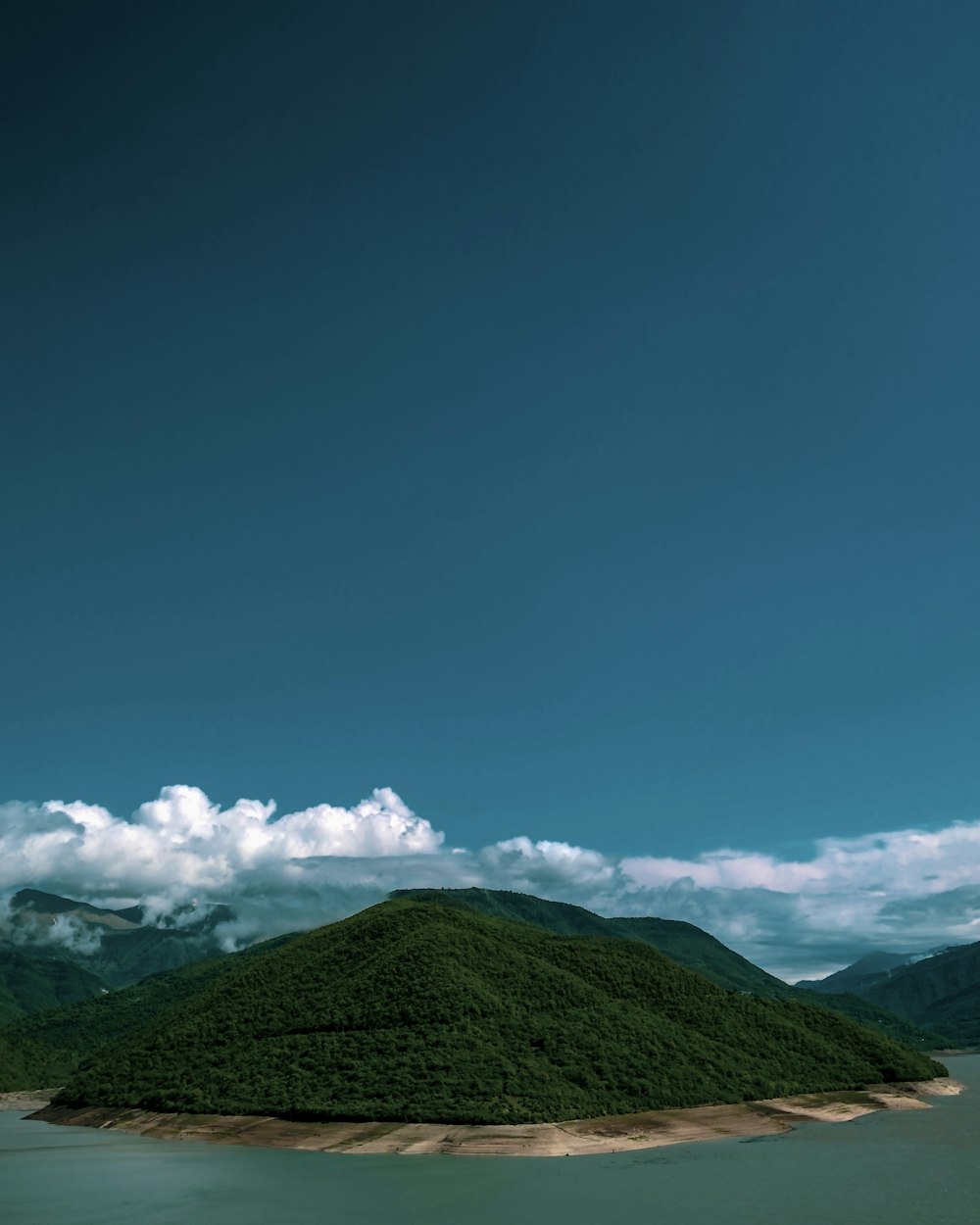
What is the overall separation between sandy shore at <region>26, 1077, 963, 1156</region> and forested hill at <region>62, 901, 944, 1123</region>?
1.69 m

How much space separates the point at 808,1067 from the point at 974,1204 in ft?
223

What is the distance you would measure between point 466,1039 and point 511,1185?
116 feet

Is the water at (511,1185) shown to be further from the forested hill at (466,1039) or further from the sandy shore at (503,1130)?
the forested hill at (466,1039)

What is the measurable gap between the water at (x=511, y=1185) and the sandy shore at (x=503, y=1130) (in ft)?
9.19

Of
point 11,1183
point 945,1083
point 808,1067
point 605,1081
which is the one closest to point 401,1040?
point 605,1081

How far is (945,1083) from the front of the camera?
141125 millimetres

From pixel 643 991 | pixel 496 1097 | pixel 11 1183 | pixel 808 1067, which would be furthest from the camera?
pixel 643 991

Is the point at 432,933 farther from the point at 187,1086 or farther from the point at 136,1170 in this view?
the point at 136,1170

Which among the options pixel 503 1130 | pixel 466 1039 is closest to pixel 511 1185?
pixel 503 1130

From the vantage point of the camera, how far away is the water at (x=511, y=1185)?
58.0 metres

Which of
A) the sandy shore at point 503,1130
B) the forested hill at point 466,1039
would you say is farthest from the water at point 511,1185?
the forested hill at point 466,1039

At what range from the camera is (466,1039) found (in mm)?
102688

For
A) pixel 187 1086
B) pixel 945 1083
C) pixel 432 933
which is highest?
pixel 432 933

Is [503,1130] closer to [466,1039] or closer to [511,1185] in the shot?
[511,1185]
